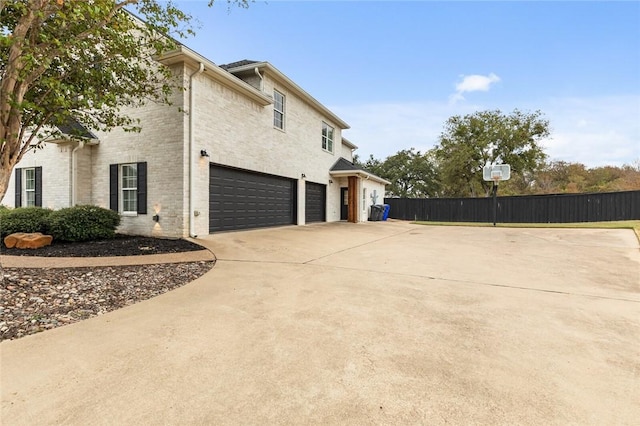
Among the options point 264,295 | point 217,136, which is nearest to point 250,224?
point 217,136

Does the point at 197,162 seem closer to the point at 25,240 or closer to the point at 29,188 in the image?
the point at 25,240

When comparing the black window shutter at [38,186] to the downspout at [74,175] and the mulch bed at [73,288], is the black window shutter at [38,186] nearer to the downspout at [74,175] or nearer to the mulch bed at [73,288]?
the downspout at [74,175]

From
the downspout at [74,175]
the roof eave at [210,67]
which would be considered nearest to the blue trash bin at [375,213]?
the roof eave at [210,67]

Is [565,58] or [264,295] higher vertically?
[565,58]

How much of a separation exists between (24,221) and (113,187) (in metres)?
2.37

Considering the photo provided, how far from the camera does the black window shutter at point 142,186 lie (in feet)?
29.7

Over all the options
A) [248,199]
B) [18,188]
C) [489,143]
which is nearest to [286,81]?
[248,199]

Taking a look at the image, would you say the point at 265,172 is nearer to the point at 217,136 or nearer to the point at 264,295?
the point at 217,136

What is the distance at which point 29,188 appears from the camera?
11.8 meters

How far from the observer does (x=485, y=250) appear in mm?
8227

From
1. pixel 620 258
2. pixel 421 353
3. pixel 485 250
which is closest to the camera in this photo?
pixel 421 353

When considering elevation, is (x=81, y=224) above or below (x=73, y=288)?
above

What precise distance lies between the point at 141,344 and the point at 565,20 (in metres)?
14.7

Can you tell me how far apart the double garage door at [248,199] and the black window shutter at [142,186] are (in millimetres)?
1957
